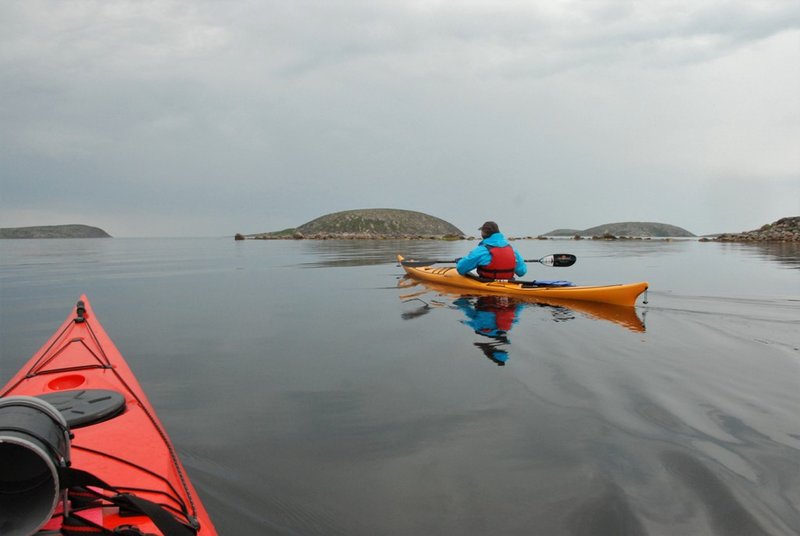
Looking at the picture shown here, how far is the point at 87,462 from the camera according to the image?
2416mm

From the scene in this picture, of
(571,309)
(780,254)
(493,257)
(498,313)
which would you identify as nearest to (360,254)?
(493,257)

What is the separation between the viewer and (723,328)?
8.02 metres

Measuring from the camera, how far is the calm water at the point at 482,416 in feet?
9.87

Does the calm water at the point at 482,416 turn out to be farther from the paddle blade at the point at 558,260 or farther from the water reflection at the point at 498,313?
the paddle blade at the point at 558,260

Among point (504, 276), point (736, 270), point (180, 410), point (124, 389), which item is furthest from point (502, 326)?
point (736, 270)

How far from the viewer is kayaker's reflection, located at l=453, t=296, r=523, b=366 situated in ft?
22.9

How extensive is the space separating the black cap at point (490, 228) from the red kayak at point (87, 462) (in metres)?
9.81

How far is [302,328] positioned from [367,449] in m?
5.55

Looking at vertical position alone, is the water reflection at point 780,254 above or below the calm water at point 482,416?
above

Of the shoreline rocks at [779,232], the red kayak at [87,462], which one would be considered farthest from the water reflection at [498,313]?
the shoreline rocks at [779,232]

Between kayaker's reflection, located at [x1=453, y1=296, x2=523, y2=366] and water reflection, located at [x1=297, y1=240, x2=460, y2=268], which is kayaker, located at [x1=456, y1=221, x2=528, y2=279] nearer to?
kayaker's reflection, located at [x1=453, y1=296, x2=523, y2=366]

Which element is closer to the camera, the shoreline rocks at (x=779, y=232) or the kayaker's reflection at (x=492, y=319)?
the kayaker's reflection at (x=492, y=319)

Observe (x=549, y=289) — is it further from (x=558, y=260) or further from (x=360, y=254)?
(x=360, y=254)

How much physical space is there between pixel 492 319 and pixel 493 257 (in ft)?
10.9
